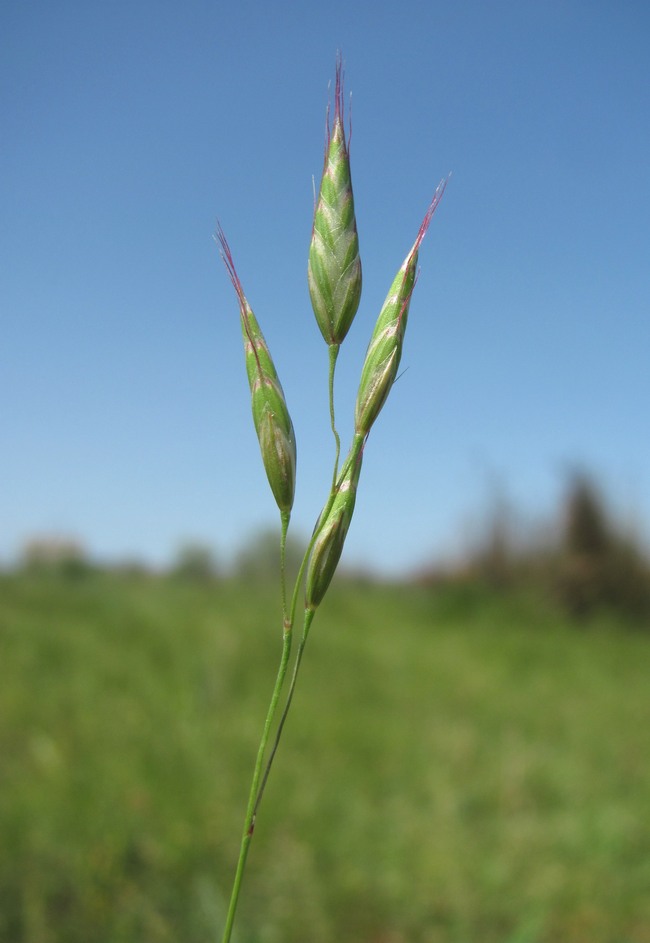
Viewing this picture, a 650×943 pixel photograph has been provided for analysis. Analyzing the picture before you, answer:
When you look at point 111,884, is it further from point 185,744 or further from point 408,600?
point 408,600

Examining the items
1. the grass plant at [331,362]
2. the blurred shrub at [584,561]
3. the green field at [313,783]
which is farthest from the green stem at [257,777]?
the blurred shrub at [584,561]

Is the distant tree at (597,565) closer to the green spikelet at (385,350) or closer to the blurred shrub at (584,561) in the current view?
the blurred shrub at (584,561)

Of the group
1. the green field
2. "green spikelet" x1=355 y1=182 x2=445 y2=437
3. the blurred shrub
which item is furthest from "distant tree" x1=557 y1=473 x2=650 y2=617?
"green spikelet" x1=355 y1=182 x2=445 y2=437

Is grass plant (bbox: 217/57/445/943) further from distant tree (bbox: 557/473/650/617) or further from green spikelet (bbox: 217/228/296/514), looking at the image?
distant tree (bbox: 557/473/650/617)

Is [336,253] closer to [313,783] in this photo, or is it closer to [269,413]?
[269,413]

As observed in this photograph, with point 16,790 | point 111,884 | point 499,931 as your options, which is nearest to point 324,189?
point 111,884
